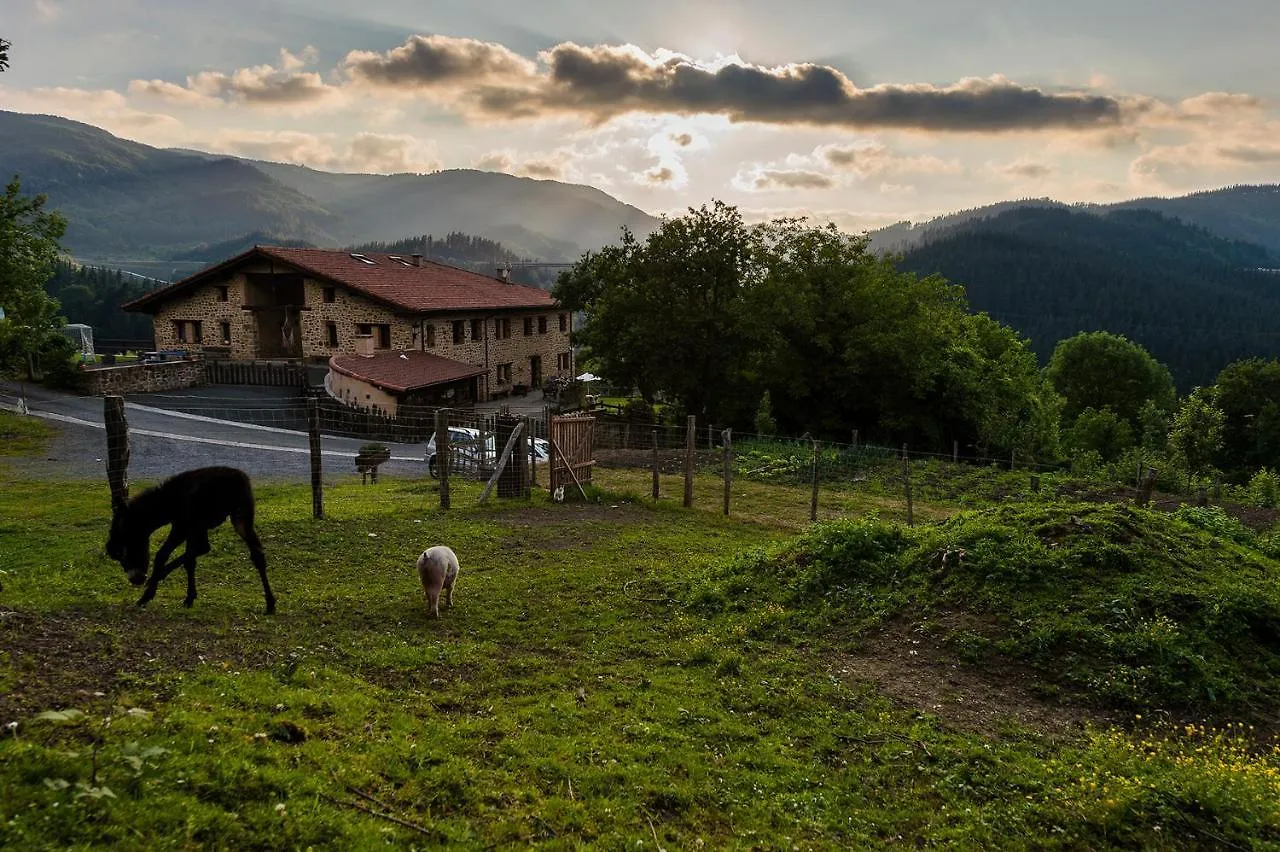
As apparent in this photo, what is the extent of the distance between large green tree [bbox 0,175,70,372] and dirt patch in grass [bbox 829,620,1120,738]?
27.9 m

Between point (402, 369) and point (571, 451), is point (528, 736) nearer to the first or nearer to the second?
point (571, 451)

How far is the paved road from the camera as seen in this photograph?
74.9ft

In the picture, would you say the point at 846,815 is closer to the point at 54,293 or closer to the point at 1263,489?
the point at 1263,489

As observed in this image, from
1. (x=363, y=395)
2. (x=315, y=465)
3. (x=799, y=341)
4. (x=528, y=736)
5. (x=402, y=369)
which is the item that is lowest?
(x=528, y=736)

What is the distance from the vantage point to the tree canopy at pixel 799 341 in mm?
36969

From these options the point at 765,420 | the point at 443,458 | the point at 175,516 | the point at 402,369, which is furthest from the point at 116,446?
the point at 765,420

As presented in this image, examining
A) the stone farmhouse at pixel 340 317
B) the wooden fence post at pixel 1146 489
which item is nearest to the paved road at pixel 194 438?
Answer: the stone farmhouse at pixel 340 317

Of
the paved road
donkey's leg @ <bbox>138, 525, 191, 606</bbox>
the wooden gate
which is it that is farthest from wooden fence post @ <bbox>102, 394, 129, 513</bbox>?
the wooden gate

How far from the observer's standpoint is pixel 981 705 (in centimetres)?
805

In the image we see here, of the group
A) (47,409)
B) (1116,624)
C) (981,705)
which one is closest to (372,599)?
(981,705)

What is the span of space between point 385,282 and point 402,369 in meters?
9.74

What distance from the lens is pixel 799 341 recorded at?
38594 millimetres

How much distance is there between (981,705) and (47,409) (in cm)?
3772

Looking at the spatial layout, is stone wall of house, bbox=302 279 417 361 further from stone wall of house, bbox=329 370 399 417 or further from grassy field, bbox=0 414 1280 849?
grassy field, bbox=0 414 1280 849
